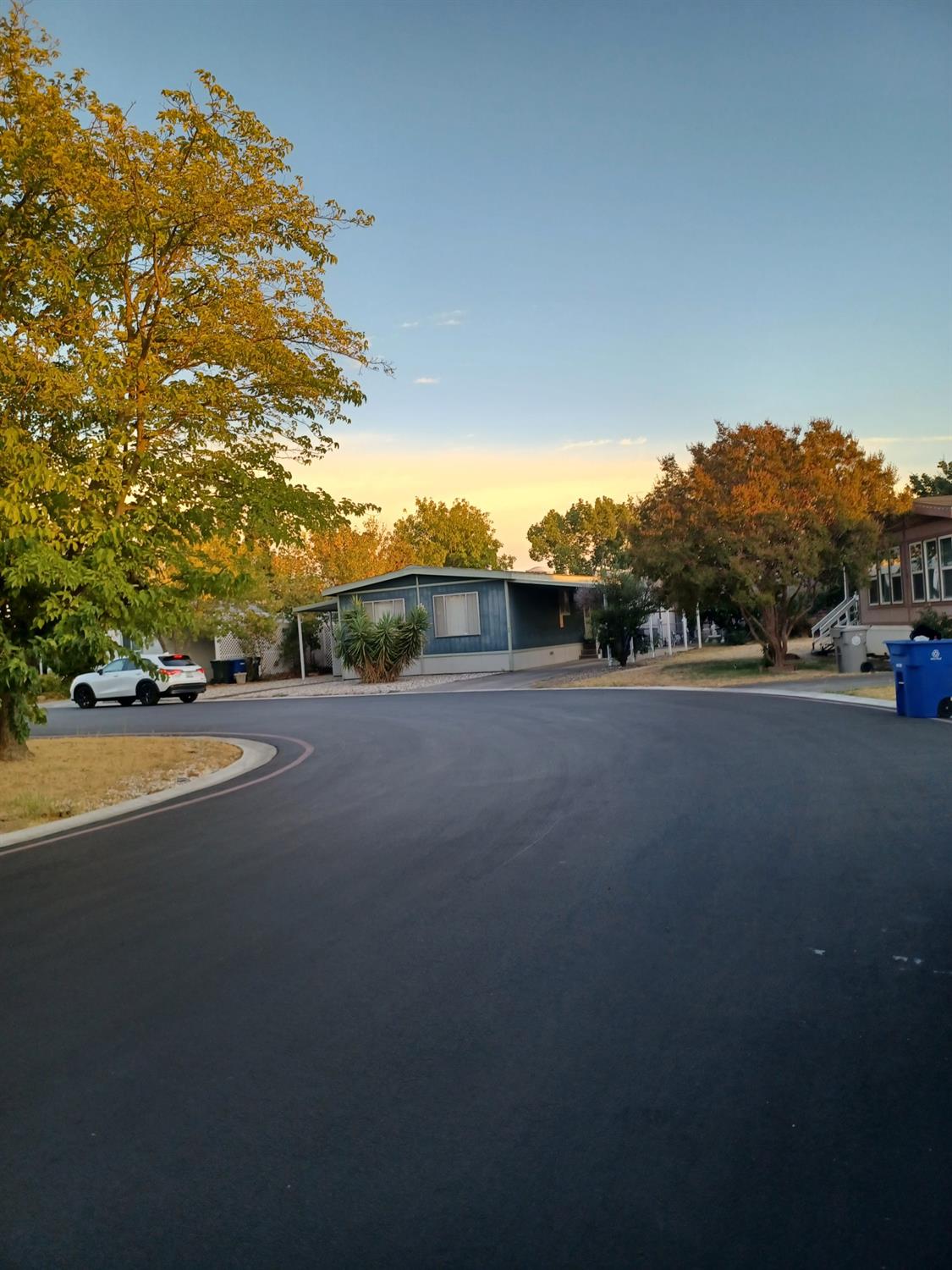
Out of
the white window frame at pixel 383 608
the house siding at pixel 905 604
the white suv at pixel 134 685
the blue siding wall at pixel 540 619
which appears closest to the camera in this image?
the house siding at pixel 905 604

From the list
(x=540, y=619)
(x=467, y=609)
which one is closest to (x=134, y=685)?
(x=467, y=609)

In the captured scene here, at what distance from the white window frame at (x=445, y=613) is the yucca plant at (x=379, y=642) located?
1855 millimetres

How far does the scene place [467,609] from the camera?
3594cm

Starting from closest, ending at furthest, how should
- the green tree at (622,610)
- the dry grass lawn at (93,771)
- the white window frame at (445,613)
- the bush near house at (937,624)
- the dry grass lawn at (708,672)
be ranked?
the dry grass lawn at (93,771) → the bush near house at (937,624) → the dry grass lawn at (708,672) → the green tree at (622,610) → the white window frame at (445,613)

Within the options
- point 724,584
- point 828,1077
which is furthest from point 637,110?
point 828,1077

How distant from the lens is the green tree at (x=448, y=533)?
7725 cm

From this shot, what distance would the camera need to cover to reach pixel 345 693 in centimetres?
3016

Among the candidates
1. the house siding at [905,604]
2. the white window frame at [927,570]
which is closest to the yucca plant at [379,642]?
the house siding at [905,604]

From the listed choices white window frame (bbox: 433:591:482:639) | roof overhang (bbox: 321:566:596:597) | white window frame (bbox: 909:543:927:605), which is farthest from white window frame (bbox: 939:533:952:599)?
white window frame (bbox: 433:591:482:639)

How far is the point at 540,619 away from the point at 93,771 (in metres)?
25.7

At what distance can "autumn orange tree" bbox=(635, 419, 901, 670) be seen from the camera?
23969 millimetres

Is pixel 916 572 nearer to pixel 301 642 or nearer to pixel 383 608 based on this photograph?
pixel 383 608

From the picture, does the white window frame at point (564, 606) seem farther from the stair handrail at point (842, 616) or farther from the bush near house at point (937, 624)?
the bush near house at point (937, 624)

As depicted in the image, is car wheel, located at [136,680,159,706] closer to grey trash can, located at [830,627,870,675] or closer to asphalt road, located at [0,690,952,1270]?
grey trash can, located at [830,627,870,675]
